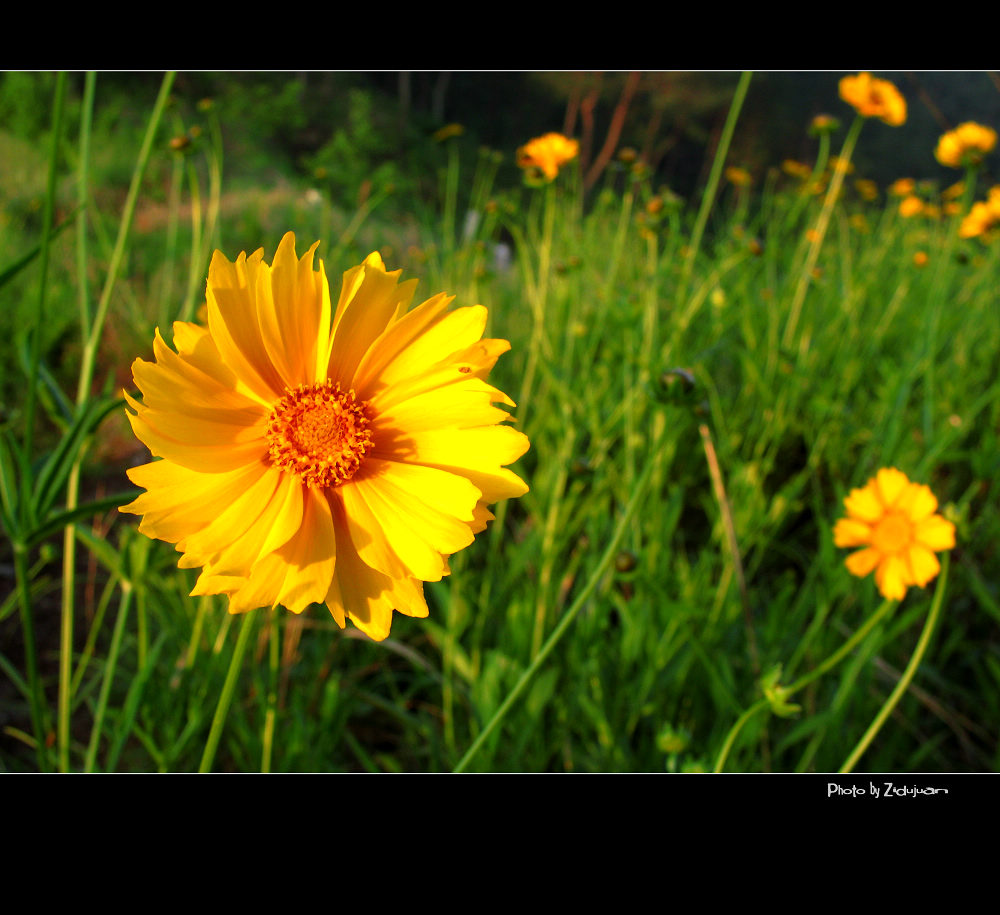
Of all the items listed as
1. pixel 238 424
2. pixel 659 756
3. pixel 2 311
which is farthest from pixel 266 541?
pixel 2 311

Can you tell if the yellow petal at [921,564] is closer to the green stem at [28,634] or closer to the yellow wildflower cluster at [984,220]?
the green stem at [28,634]

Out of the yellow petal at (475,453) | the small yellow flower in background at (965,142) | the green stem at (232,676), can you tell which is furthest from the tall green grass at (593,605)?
the small yellow flower in background at (965,142)

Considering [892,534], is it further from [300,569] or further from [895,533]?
[300,569]

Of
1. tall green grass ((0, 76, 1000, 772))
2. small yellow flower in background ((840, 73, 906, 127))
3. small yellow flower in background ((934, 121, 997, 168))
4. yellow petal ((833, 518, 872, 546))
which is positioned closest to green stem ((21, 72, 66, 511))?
tall green grass ((0, 76, 1000, 772))

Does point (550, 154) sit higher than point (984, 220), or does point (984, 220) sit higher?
point (984, 220)

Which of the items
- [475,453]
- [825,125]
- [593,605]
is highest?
[825,125]

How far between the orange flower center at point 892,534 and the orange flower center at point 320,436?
497 mm

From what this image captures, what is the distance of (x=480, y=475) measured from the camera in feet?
1.27

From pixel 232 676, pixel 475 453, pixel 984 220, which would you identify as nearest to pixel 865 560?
pixel 475 453

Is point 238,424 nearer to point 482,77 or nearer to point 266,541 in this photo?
point 266,541

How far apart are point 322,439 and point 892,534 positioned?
0.53 meters

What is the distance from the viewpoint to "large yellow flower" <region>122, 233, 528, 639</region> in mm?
357

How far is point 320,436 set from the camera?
0.39 m

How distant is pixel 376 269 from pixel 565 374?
657 mm
